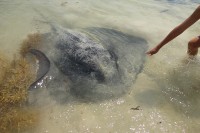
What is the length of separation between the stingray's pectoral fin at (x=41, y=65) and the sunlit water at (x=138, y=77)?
23 cm

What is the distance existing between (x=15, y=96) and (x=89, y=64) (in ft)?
4.37

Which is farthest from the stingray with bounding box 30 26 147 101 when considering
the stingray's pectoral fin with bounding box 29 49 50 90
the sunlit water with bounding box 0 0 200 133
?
the sunlit water with bounding box 0 0 200 133

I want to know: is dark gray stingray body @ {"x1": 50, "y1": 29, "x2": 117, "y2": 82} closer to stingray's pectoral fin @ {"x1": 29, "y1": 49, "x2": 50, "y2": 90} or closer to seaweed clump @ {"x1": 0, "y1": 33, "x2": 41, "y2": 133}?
stingray's pectoral fin @ {"x1": 29, "y1": 49, "x2": 50, "y2": 90}

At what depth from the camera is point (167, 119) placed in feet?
13.2

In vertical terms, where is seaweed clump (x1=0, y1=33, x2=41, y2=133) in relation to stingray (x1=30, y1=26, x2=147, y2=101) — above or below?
below

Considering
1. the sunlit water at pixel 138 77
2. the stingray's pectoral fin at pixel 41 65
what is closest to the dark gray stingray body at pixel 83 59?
the stingray's pectoral fin at pixel 41 65

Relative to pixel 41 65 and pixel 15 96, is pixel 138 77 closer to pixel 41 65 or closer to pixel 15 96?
pixel 41 65

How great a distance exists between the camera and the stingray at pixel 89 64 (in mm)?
4277

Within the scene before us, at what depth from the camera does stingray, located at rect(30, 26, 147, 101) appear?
4.28 meters

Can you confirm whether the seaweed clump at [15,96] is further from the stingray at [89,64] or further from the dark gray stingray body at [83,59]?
the dark gray stingray body at [83,59]

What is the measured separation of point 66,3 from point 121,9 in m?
1.88

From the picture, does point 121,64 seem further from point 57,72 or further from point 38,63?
point 38,63

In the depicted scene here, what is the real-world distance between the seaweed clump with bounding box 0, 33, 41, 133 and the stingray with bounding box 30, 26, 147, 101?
27 centimetres

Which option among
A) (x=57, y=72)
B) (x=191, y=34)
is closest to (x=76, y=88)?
(x=57, y=72)
